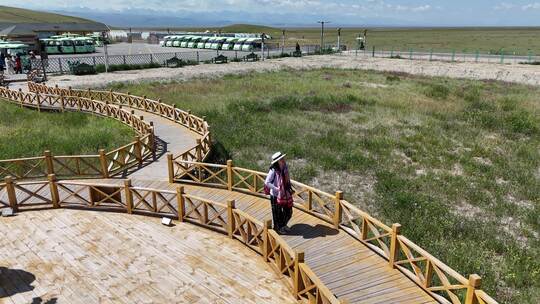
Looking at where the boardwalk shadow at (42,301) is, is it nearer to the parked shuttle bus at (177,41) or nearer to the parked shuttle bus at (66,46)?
the parked shuttle bus at (66,46)

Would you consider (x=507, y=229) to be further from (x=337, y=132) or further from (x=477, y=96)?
(x=477, y=96)

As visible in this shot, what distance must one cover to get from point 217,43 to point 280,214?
6524cm

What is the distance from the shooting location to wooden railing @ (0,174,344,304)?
8758 mm

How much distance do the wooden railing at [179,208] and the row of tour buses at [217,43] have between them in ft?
190

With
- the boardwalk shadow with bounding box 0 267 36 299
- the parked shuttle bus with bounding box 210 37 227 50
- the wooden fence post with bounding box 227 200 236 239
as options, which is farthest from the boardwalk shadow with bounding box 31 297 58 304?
the parked shuttle bus with bounding box 210 37 227 50

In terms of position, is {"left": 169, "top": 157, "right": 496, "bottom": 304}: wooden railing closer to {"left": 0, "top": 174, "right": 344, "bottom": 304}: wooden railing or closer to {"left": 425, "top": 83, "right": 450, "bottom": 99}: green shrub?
{"left": 0, "top": 174, "right": 344, "bottom": 304}: wooden railing

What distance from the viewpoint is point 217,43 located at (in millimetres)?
71938

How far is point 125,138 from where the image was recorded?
20391 mm

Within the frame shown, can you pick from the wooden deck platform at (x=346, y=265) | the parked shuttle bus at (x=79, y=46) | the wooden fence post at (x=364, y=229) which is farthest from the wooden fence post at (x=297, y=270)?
the parked shuttle bus at (x=79, y=46)

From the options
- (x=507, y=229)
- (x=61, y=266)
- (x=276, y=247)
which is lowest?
(x=507, y=229)

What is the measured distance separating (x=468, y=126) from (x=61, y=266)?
73.5 ft

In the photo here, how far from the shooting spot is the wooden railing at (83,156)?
14.6 meters

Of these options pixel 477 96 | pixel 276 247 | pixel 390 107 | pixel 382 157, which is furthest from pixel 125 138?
pixel 477 96

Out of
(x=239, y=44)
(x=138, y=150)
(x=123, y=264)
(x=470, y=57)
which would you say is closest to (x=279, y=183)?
(x=123, y=264)
